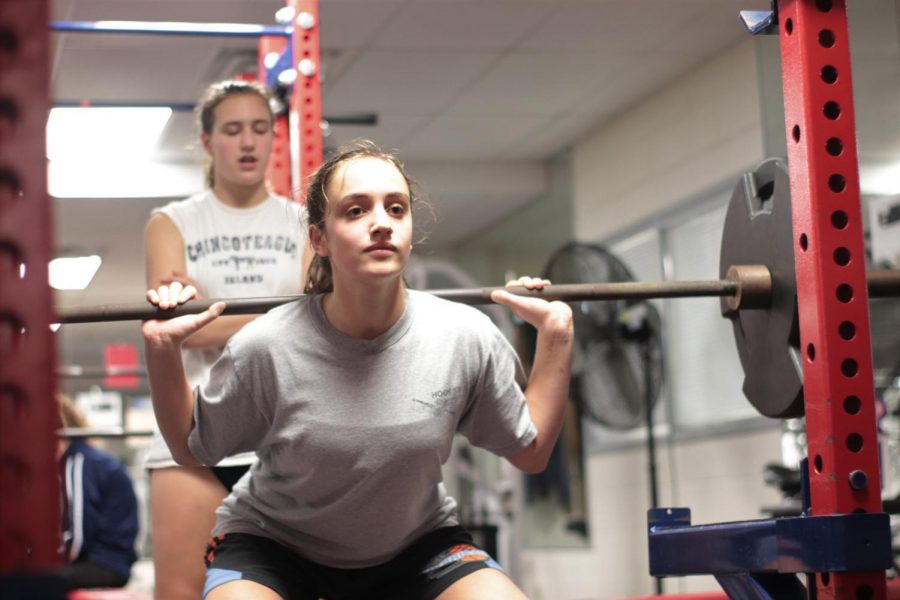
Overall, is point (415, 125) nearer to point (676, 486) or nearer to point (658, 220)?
point (658, 220)

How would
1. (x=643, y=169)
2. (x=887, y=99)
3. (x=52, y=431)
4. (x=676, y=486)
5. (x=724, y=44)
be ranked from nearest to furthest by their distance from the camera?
(x=52, y=431) → (x=887, y=99) → (x=724, y=44) → (x=676, y=486) → (x=643, y=169)

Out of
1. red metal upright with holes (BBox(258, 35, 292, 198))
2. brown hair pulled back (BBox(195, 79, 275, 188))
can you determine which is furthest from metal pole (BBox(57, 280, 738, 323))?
red metal upright with holes (BBox(258, 35, 292, 198))

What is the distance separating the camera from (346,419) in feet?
5.95

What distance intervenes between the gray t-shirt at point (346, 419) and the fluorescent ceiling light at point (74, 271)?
24.9 ft

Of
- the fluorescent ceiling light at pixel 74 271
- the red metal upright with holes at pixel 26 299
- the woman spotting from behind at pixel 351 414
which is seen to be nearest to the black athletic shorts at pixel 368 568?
the woman spotting from behind at pixel 351 414

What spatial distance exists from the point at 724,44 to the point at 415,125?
76.9 inches

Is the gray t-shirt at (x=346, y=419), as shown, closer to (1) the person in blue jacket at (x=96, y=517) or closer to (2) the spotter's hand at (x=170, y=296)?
(2) the spotter's hand at (x=170, y=296)

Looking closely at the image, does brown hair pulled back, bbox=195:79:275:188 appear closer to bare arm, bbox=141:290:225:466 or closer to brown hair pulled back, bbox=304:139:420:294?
brown hair pulled back, bbox=304:139:420:294

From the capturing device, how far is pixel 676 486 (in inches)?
245

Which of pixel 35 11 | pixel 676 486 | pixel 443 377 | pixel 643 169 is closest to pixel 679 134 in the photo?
pixel 643 169

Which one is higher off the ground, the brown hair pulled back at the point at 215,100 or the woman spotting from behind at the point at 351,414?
the brown hair pulled back at the point at 215,100

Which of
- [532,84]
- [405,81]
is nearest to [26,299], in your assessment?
[405,81]

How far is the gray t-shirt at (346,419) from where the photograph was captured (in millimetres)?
1817

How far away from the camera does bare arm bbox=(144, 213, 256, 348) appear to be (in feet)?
7.57
